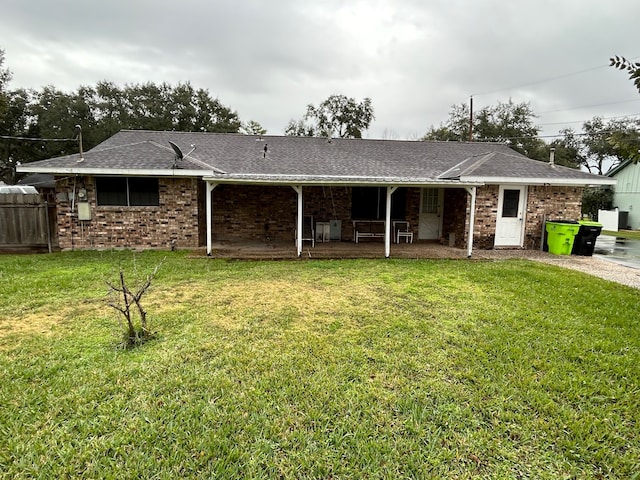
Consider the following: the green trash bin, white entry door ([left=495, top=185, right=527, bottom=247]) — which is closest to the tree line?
white entry door ([left=495, top=185, right=527, bottom=247])

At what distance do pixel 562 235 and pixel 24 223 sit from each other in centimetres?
1567

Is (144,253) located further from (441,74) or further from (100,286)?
(441,74)

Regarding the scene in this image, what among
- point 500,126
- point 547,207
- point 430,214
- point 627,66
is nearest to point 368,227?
point 430,214

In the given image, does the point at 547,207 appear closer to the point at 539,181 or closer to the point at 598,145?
the point at 539,181

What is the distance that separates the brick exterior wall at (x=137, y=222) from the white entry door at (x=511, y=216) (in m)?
9.31

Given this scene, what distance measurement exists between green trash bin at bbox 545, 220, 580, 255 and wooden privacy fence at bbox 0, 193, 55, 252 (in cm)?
1476

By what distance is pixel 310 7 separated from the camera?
1104cm

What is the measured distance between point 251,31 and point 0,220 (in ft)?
36.0

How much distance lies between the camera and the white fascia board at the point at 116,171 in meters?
8.95

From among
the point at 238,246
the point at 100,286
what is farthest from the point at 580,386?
the point at 238,246

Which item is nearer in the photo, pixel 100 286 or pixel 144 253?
pixel 100 286

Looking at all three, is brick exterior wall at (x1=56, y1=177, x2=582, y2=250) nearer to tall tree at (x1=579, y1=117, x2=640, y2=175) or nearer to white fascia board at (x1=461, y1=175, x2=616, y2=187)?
white fascia board at (x1=461, y1=175, x2=616, y2=187)

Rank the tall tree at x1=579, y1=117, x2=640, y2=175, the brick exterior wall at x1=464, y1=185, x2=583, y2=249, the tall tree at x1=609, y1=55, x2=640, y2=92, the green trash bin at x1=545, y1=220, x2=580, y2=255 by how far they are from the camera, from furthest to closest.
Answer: the tall tree at x1=579, y1=117, x2=640, y2=175
the brick exterior wall at x1=464, y1=185, x2=583, y2=249
the green trash bin at x1=545, y1=220, x2=580, y2=255
the tall tree at x1=609, y1=55, x2=640, y2=92

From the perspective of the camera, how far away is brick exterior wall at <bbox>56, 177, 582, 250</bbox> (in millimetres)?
9906
